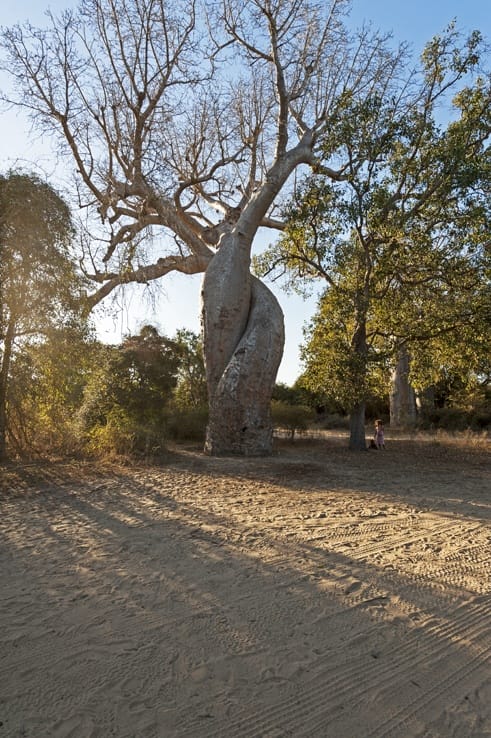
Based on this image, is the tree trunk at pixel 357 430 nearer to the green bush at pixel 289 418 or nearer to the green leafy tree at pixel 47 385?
the green bush at pixel 289 418

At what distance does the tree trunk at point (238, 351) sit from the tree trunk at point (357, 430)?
7.52ft

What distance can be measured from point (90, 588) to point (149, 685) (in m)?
1.03

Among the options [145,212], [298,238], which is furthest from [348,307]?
[145,212]

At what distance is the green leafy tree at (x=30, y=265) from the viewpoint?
6707 mm

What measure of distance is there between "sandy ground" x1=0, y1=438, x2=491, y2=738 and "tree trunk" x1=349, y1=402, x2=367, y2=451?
17.8 ft

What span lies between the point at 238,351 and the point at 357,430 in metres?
3.44

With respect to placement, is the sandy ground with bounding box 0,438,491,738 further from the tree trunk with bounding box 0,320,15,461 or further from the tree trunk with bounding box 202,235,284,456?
the tree trunk with bounding box 202,235,284,456

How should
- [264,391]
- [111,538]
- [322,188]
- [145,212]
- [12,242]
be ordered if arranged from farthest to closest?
[145,212], [322,188], [264,391], [12,242], [111,538]

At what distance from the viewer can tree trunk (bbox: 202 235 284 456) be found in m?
8.94

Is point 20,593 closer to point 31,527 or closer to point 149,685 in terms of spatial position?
point 149,685

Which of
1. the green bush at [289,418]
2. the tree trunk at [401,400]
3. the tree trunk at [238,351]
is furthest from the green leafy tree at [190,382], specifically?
the tree trunk at [401,400]

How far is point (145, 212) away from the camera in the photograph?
1077cm

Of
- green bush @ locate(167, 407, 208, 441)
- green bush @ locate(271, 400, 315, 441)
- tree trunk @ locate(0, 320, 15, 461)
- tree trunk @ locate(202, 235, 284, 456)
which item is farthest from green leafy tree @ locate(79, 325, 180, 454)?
green bush @ locate(271, 400, 315, 441)

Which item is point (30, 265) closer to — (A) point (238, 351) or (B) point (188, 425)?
(A) point (238, 351)
